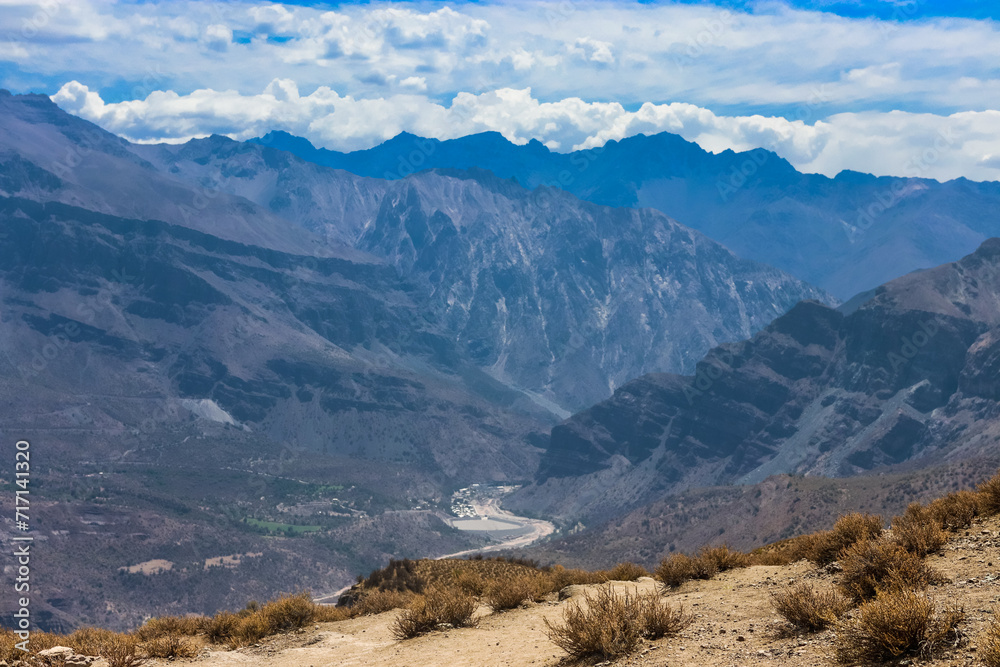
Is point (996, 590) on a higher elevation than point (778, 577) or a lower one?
higher

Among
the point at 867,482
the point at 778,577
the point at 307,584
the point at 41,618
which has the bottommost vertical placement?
the point at 307,584

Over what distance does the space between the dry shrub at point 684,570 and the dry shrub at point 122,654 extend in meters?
13.8

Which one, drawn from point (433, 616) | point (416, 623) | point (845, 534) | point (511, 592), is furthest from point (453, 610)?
point (845, 534)

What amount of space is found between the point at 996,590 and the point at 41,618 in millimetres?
157888

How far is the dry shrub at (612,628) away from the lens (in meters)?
17.6

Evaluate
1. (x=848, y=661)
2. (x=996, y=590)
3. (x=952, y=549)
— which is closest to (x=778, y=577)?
(x=952, y=549)

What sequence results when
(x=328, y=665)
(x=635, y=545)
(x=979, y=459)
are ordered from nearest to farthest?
1. (x=328, y=665)
2. (x=979, y=459)
3. (x=635, y=545)

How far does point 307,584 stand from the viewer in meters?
193

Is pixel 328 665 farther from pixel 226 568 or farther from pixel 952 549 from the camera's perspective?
pixel 226 568

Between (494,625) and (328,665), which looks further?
(494,625)

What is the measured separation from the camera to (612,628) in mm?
17656

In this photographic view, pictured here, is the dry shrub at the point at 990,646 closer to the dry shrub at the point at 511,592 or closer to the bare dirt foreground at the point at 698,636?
the bare dirt foreground at the point at 698,636

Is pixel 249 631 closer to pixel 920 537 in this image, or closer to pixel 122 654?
pixel 122 654

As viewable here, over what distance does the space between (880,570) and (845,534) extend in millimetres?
4058
